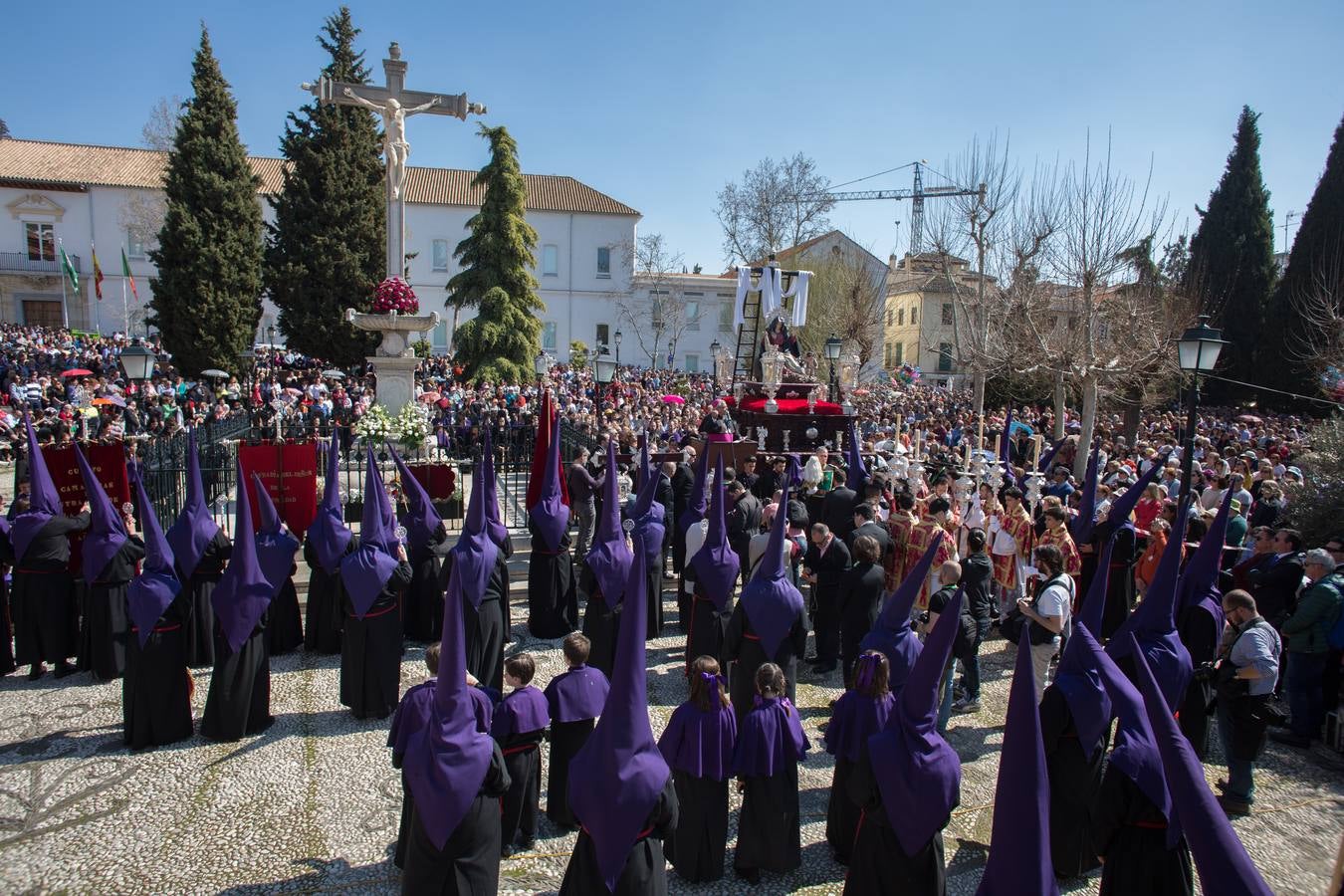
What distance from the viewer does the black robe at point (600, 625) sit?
7669mm

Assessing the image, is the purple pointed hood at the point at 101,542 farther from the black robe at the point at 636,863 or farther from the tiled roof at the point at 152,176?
the tiled roof at the point at 152,176

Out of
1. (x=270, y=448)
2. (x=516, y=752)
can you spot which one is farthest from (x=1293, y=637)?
(x=270, y=448)

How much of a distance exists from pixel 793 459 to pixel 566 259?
4331 cm

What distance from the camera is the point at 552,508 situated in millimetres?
8672

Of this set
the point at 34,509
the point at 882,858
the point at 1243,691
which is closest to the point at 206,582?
the point at 34,509

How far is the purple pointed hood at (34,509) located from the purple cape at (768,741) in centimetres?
664

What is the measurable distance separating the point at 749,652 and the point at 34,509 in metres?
6.48

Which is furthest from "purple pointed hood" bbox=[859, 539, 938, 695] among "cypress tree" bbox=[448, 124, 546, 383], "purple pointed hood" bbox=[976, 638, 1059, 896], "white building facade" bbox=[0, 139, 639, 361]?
"white building facade" bbox=[0, 139, 639, 361]

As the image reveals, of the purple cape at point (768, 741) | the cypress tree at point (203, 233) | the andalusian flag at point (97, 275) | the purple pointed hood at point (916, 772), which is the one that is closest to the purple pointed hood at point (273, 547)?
the purple cape at point (768, 741)

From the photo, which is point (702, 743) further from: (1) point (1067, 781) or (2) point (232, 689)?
(2) point (232, 689)

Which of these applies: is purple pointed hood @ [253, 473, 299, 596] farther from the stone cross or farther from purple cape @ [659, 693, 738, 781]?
the stone cross

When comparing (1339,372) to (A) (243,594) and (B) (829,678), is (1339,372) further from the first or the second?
(A) (243,594)

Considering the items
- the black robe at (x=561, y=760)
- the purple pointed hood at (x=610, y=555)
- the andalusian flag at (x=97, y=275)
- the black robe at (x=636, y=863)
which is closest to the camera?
the black robe at (x=636, y=863)

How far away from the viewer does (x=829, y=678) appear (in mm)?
8172
